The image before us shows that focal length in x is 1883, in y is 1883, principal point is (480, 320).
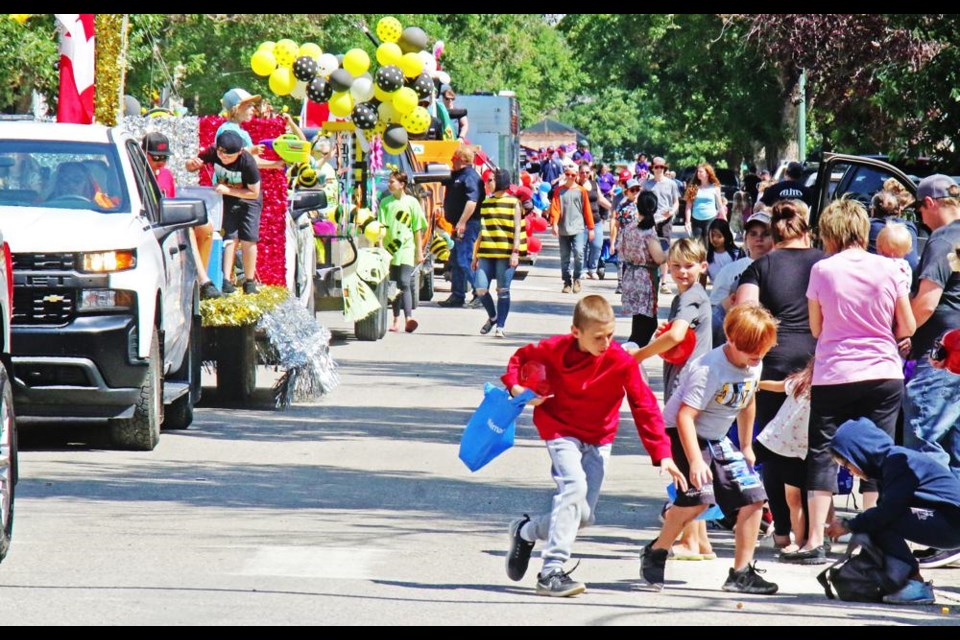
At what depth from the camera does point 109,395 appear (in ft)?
37.5

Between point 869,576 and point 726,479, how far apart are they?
782mm

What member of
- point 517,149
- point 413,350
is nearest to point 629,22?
point 517,149

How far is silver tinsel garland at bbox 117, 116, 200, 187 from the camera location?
58.7ft

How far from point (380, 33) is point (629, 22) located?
107 ft

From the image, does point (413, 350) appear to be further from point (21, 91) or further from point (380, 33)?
point (21, 91)

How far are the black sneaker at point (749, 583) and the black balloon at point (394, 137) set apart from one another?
13701 millimetres

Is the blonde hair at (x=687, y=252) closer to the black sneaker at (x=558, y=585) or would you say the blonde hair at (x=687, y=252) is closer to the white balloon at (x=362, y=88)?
the black sneaker at (x=558, y=585)

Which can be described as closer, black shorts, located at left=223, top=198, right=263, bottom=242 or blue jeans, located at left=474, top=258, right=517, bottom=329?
black shorts, located at left=223, top=198, right=263, bottom=242

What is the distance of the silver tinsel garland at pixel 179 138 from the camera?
1791 centimetres

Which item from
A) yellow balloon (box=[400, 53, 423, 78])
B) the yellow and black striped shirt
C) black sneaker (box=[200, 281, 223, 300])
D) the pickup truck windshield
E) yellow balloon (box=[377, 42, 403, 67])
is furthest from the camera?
yellow balloon (box=[377, 42, 403, 67])

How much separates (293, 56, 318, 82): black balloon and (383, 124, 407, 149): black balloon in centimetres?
108

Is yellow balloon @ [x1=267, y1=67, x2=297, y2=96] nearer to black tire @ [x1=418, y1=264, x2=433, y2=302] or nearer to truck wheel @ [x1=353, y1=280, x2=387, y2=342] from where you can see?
truck wheel @ [x1=353, y1=280, x2=387, y2=342]

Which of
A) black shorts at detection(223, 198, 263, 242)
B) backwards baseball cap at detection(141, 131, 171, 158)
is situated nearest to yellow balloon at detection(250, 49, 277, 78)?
backwards baseball cap at detection(141, 131, 171, 158)

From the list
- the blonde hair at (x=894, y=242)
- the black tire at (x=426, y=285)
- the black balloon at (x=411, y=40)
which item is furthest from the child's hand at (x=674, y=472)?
the black tire at (x=426, y=285)
